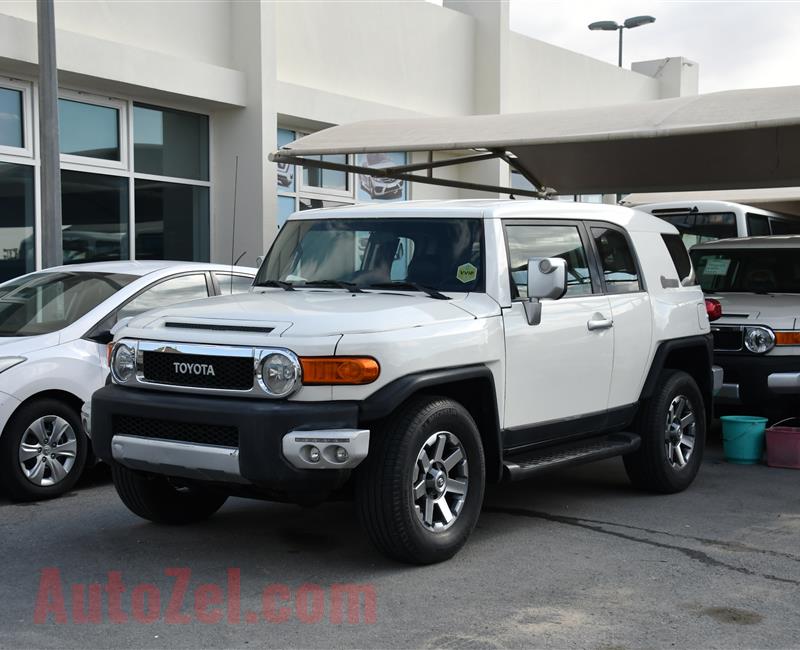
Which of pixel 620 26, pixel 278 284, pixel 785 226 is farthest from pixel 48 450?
pixel 620 26

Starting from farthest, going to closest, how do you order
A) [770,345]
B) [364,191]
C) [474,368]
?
[364,191], [770,345], [474,368]

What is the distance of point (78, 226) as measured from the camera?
45.2 feet

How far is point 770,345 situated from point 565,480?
92.5 inches

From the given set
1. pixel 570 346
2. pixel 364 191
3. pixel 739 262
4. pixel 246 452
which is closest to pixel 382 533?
pixel 246 452

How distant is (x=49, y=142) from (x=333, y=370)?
685 centimetres

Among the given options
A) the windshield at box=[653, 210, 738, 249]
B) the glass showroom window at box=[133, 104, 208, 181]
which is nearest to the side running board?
the windshield at box=[653, 210, 738, 249]

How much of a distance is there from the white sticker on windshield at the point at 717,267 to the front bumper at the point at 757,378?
1632mm

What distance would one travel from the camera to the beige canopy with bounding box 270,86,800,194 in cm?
934

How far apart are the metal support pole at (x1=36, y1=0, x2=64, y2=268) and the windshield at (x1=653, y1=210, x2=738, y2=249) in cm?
846

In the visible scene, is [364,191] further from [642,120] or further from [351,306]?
[351,306]

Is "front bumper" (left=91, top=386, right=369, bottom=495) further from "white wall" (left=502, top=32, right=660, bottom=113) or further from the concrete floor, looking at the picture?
"white wall" (left=502, top=32, right=660, bottom=113)

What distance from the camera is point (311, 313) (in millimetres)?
5457

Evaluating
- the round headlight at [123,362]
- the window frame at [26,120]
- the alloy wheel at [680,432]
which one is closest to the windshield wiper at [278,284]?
the round headlight at [123,362]

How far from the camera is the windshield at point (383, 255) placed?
6.26 m
